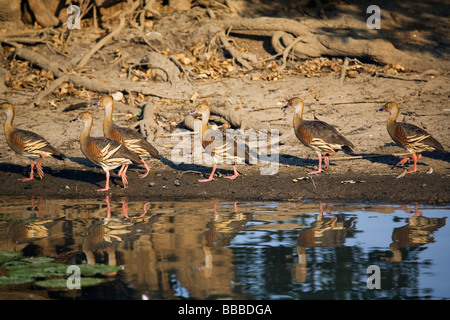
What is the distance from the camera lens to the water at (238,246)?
18.4 feet

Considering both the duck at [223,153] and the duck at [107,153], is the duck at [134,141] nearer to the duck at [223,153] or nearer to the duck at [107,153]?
the duck at [107,153]

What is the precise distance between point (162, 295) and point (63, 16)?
45.4 ft

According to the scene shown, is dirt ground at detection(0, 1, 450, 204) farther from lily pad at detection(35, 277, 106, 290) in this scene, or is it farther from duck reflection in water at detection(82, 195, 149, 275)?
lily pad at detection(35, 277, 106, 290)

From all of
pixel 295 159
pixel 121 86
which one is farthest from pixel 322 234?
pixel 121 86

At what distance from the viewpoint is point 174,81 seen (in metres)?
14.6

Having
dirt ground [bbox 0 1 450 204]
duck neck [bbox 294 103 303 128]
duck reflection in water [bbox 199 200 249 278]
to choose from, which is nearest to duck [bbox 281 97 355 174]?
duck neck [bbox 294 103 303 128]

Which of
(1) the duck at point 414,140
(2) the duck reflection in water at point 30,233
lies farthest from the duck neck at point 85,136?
(1) the duck at point 414,140

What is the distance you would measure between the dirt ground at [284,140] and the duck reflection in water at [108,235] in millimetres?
1591

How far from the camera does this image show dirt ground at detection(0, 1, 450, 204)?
31.8 ft

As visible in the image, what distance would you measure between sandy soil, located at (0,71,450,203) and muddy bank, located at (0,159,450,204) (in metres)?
0.02

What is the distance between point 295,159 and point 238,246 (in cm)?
467

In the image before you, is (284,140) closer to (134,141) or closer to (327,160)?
(327,160)
